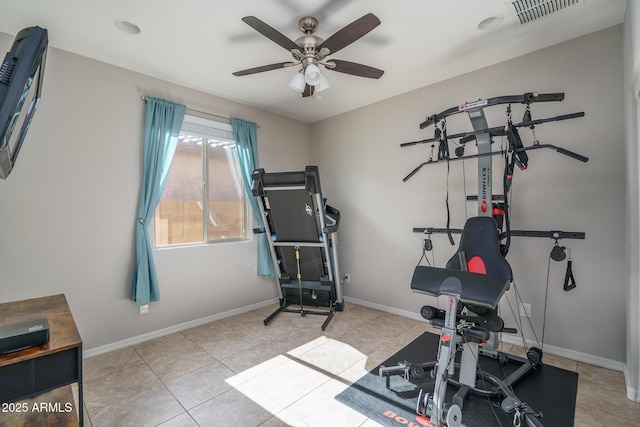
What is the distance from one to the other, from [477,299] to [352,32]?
1.80m

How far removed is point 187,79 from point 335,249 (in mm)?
2521

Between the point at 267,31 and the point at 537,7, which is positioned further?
the point at 537,7

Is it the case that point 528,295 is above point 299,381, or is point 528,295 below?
above

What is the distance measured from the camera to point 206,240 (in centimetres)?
354

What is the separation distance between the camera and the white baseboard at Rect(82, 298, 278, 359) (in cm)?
270

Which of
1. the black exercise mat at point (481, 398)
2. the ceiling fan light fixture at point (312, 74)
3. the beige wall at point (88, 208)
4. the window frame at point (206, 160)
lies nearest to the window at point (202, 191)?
the window frame at point (206, 160)

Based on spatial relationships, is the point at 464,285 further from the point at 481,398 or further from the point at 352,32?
the point at 352,32

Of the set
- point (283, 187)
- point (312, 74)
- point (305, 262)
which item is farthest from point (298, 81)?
point (305, 262)

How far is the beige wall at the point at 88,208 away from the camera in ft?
7.87

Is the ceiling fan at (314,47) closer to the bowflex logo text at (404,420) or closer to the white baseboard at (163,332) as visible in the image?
the bowflex logo text at (404,420)

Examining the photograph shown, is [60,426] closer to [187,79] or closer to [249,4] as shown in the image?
[249,4]

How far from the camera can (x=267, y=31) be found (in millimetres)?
1830

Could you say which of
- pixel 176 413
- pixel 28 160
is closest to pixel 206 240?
pixel 28 160

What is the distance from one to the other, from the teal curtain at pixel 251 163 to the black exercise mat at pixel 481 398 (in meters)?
2.03
